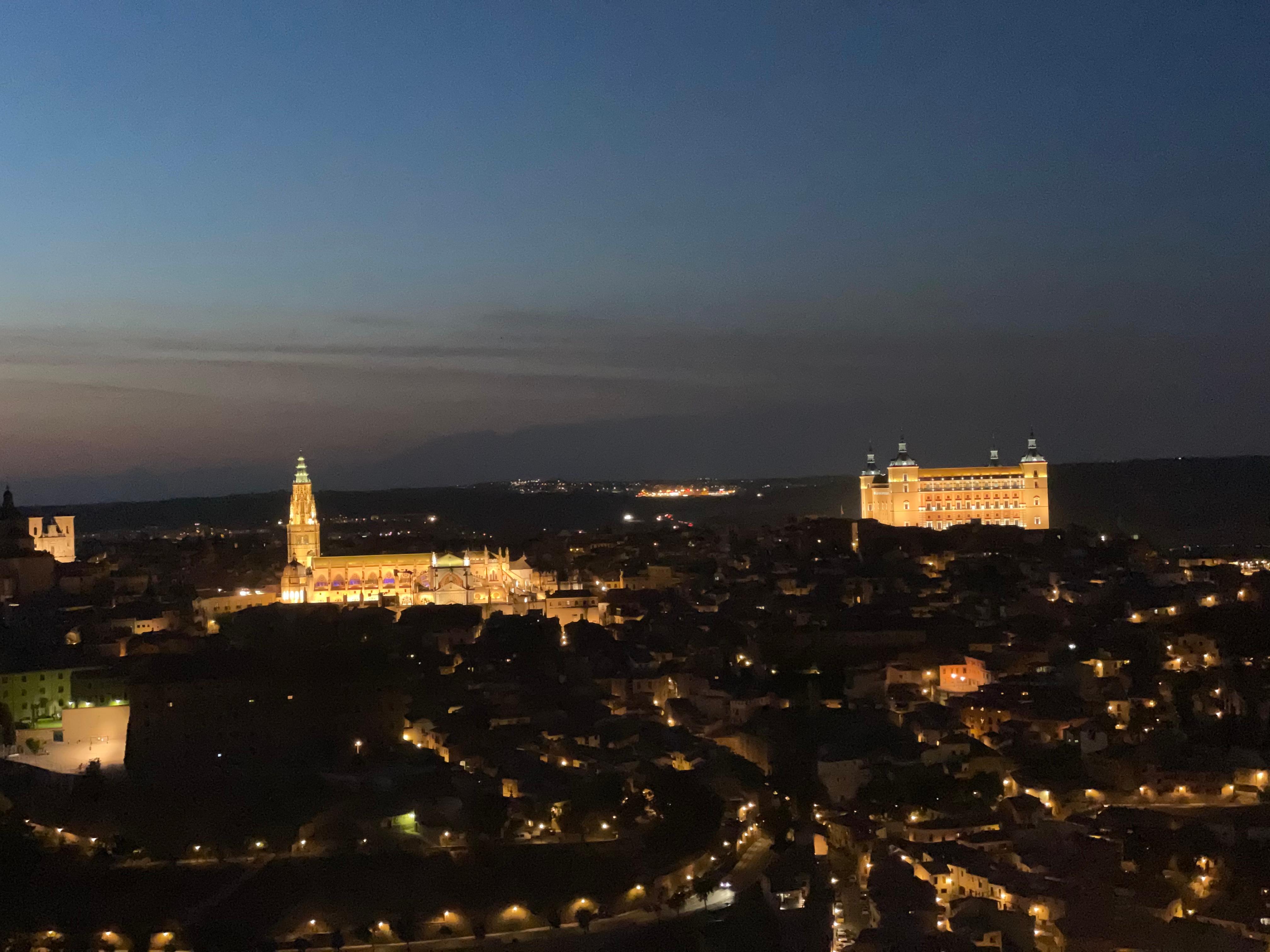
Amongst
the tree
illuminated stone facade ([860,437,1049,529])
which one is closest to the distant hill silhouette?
illuminated stone facade ([860,437,1049,529])

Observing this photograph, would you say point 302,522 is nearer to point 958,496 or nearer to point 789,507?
point 958,496

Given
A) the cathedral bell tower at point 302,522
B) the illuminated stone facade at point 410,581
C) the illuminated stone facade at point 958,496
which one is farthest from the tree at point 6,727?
the illuminated stone facade at point 958,496

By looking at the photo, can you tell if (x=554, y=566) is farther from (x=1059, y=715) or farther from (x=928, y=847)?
(x=928, y=847)

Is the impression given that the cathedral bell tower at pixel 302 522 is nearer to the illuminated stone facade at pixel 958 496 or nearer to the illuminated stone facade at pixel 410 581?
the illuminated stone facade at pixel 410 581

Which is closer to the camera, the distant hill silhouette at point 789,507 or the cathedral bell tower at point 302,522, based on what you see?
the cathedral bell tower at point 302,522

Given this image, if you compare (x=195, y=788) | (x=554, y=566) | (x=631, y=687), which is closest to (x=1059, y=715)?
(x=631, y=687)

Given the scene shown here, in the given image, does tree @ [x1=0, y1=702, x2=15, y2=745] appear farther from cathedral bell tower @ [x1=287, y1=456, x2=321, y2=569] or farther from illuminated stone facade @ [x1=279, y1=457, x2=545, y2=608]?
cathedral bell tower @ [x1=287, y1=456, x2=321, y2=569]
